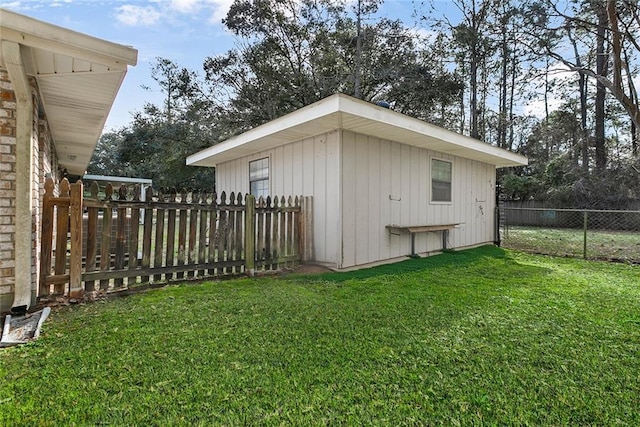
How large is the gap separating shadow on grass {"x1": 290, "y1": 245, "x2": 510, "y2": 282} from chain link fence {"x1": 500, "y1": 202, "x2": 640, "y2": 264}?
1.49m

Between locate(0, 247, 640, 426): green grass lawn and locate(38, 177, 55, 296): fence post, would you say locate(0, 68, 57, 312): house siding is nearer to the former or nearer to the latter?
locate(38, 177, 55, 296): fence post

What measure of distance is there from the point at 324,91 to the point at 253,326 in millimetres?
14833

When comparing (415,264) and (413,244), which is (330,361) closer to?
(415,264)

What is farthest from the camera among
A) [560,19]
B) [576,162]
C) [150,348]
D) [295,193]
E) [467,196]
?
[576,162]

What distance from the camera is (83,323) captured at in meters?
2.76

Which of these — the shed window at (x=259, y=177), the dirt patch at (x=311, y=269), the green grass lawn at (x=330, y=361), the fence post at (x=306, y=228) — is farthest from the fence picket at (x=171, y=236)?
the shed window at (x=259, y=177)

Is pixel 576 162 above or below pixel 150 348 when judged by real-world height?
above

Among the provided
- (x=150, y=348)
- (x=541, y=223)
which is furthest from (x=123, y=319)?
(x=541, y=223)

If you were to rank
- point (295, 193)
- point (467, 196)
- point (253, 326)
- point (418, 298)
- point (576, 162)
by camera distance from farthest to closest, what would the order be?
point (576, 162) < point (467, 196) < point (295, 193) < point (418, 298) < point (253, 326)

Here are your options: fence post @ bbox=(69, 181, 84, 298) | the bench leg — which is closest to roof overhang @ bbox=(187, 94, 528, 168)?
the bench leg

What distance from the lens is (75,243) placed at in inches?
132

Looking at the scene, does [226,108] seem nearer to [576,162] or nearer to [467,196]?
[467,196]

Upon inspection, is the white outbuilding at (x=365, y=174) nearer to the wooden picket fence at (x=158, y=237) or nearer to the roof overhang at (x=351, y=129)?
the roof overhang at (x=351, y=129)

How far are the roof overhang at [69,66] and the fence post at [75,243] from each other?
3.43ft
